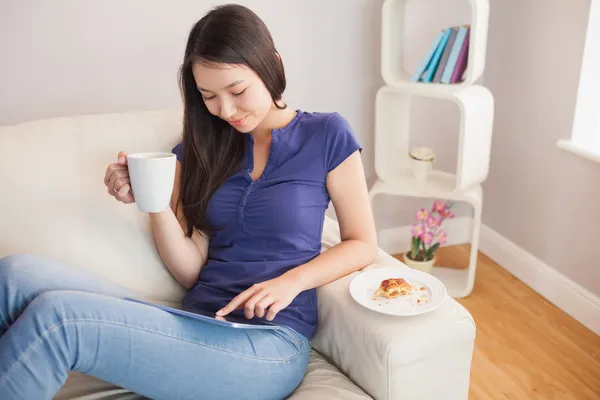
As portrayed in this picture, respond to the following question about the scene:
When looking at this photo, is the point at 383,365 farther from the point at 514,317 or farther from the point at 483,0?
the point at 483,0

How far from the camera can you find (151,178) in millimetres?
1103

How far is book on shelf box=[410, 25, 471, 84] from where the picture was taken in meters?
2.16

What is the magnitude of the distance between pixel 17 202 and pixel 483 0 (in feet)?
5.47

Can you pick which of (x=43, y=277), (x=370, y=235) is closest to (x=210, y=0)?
(x=370, y=235)

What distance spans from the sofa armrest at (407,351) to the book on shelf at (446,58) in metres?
1.21

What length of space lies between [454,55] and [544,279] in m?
0.97

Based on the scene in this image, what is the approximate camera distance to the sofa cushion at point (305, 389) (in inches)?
47.3

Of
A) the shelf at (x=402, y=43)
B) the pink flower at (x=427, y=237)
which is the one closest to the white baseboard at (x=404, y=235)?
the pink flower at (x=427, y=237)

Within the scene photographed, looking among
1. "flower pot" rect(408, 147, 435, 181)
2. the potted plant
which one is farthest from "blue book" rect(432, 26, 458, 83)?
the potted plant

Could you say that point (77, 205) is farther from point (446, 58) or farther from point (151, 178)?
point (446, 58)

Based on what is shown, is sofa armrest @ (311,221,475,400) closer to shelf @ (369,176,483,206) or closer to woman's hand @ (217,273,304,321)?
woman's hand @ (217,273,304,321)

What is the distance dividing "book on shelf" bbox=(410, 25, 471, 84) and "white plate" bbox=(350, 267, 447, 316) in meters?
1.09

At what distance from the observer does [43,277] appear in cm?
115

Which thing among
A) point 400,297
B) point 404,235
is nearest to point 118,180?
point 400,297
